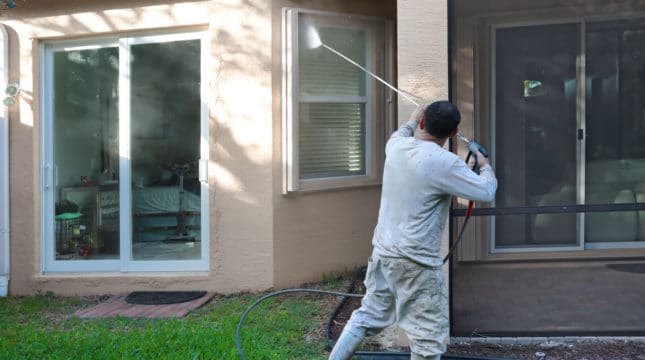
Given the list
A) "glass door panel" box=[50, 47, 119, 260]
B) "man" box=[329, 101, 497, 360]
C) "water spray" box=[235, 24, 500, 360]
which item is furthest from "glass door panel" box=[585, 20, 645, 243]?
"glass door panel" box=[50, 47, 119, 260]

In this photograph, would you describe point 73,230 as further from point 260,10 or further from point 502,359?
point 502,359

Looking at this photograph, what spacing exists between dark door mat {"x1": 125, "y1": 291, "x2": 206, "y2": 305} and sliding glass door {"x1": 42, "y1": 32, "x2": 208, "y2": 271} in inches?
11.6

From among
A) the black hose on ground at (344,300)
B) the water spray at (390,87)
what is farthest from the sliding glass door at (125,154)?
the black hose on ground at (344,300)

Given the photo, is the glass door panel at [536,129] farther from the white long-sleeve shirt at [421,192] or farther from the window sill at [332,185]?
the white long-sleeve shirt at [421,192]

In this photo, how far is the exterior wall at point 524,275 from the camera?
529 centimetres

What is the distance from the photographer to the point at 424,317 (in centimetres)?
376

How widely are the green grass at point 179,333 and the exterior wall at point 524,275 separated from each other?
4.11 ft

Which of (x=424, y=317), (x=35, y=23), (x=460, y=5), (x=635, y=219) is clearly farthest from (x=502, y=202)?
(x=35, y=23)

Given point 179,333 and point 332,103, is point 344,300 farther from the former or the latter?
point 332,103

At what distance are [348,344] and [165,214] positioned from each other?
371cm

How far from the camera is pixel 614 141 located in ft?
20.4

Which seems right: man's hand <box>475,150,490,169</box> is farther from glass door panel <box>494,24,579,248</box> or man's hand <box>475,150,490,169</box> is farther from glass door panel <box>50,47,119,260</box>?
glass door panel <box>50,47,119,260</box>

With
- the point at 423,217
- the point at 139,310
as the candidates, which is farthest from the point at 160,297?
the point at 423,217

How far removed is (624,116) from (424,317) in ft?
11.5
